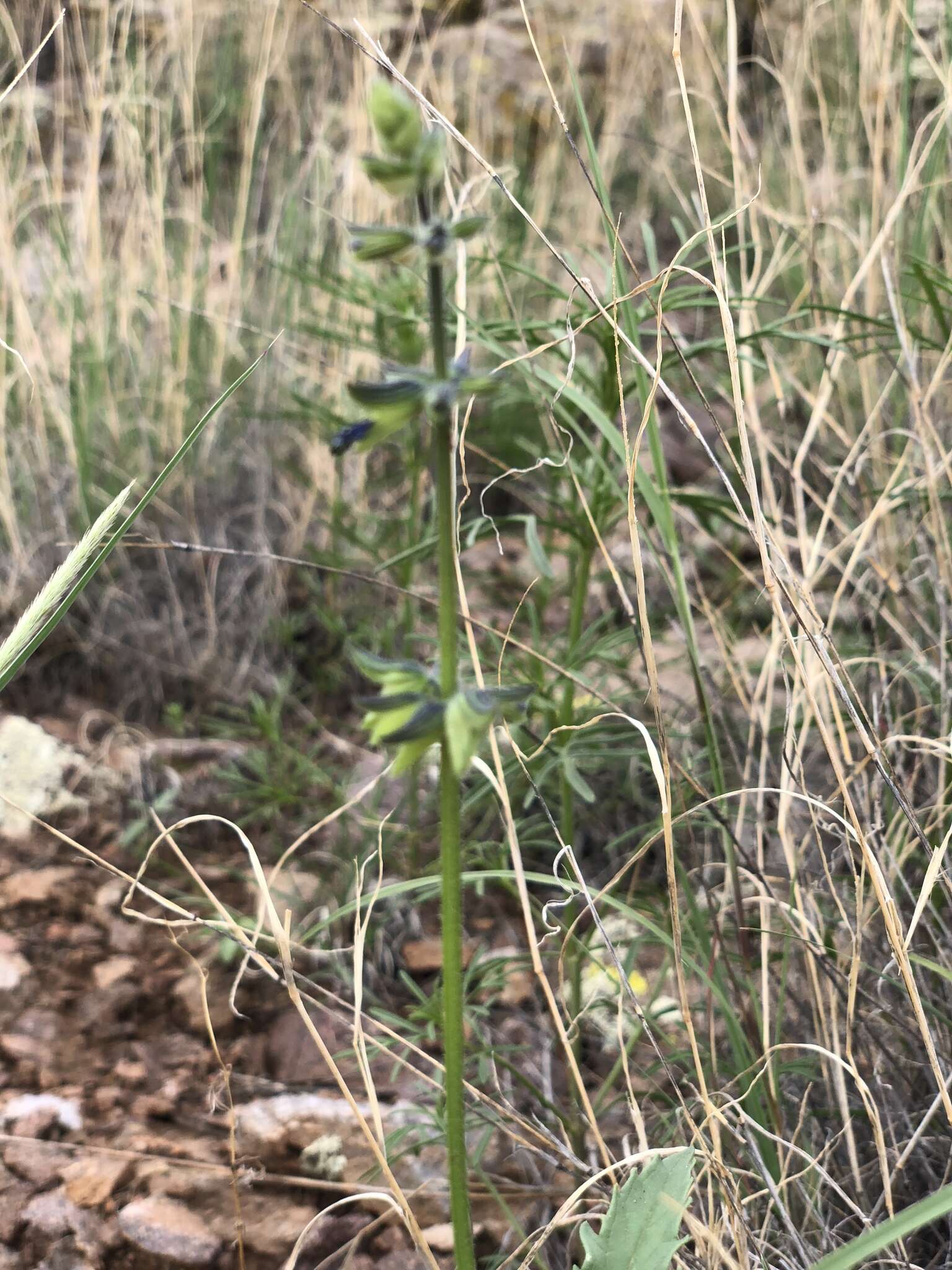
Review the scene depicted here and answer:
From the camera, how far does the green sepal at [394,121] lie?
0.54m

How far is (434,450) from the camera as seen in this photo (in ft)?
1.99

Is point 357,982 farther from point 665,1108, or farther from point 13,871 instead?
point 13,871

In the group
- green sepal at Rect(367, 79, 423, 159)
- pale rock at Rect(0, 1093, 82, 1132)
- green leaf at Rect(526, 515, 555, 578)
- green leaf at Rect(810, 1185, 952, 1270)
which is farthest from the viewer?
pale rock at Rect(0, 1093, 82, 1132)

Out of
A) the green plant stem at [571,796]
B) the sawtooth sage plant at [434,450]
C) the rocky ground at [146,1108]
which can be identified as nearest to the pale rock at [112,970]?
the rocky ground at [146,1108]

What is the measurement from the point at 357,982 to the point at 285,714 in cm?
130

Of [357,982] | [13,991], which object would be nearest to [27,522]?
[13,991]

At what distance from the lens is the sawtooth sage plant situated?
55cm

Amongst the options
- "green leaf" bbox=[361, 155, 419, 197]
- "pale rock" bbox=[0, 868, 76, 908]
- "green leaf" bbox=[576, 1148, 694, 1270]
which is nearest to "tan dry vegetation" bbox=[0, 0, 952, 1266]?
"green leaf" bbox=[576, 1148, 694, 1270]

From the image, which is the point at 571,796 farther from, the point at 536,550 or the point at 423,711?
the point at 423,711

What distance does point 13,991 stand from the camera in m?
1.42

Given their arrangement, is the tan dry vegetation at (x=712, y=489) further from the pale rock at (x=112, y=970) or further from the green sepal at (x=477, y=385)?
the pale rock at (x=112, y=970)

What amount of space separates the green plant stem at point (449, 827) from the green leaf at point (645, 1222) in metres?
0.12

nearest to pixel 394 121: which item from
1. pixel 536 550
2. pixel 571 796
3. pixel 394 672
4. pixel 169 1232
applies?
pixel 394 672

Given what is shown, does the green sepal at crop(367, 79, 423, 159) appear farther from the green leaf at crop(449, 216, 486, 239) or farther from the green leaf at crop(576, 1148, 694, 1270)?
the green leaf at crop(576, 1148, 694, 1270)
